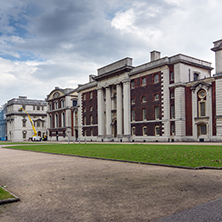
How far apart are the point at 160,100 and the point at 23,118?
229 ft

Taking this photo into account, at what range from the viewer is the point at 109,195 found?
279 inches

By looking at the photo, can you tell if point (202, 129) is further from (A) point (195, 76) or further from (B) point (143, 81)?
(B) point (143, 81)

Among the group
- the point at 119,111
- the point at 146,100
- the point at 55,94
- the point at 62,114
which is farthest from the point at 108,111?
the point at 55,94

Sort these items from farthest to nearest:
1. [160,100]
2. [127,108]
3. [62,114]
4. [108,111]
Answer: [62,114]
[108,111]
[127,108]
[160,100]

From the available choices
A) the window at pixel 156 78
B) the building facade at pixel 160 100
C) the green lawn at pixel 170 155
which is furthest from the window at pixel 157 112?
the green lawn at pixel 170 155

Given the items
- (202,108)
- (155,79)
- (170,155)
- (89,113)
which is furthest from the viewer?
(89,113)

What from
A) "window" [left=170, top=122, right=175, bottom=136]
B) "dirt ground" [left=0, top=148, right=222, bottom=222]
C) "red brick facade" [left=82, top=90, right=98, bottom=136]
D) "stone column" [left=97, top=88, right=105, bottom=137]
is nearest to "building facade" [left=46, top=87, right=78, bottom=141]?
"red brick facade" [left=82, top=90, right=98, bottom=136]

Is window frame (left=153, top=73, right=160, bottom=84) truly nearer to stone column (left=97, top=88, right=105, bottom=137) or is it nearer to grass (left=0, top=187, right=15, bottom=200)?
stone column (left=97, top=88, right=105, bottom=137)

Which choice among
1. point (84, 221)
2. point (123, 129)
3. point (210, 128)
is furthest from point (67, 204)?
point (123, 129)

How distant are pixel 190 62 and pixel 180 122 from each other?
1040 cm

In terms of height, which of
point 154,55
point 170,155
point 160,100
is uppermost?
point 154,55

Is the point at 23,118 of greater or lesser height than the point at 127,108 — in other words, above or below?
below

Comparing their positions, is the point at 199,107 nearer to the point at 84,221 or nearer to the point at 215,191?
the point at 215,191

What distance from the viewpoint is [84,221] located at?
5219 millimetres
